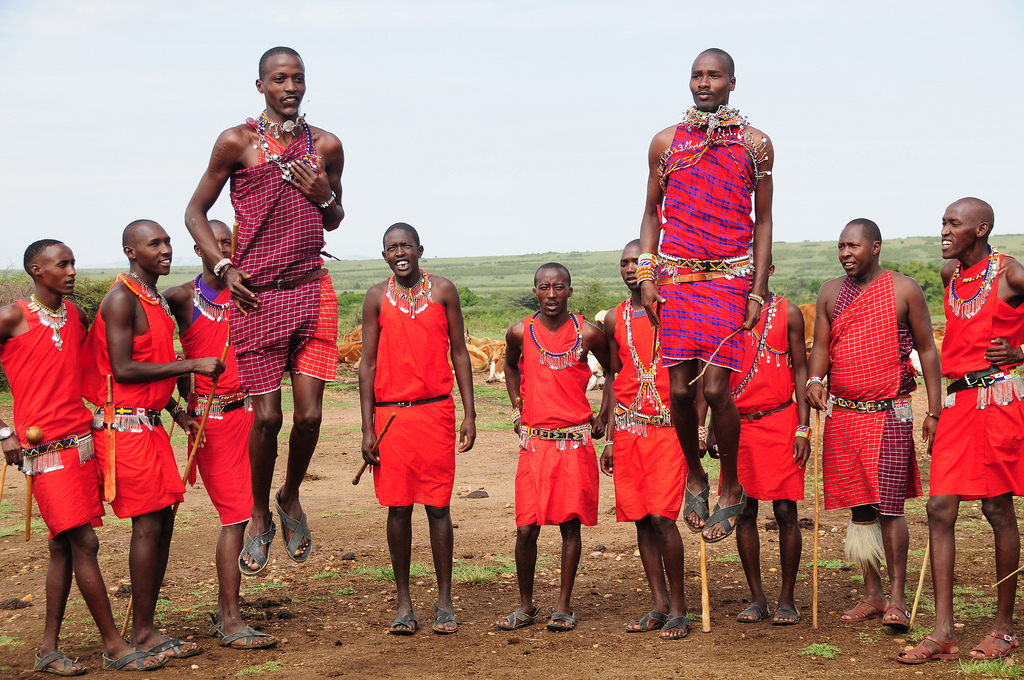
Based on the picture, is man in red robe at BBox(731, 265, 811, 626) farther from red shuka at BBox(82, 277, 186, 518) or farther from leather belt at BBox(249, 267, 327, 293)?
red shuka at BBox(82, 277, 186, 518)

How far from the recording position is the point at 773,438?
23.0 feet

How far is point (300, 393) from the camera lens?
632cm

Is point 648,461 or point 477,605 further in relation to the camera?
point 477,605

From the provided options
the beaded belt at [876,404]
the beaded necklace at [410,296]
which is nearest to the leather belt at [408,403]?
the beaded necklace at [410,296]

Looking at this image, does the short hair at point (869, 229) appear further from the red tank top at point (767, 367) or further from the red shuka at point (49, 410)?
the red shuka at point (49, 410)

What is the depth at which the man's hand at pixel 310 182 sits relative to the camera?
629cm

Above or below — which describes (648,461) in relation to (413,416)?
below

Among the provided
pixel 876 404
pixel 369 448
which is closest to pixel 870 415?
pixel 876 404

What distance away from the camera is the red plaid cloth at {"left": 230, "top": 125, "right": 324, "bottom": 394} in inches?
248

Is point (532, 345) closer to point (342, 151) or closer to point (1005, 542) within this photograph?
point (342, 151)

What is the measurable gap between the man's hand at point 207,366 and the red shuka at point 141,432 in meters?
0.21

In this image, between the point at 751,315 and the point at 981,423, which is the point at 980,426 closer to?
the point at 981,423

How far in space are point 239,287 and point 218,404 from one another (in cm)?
113

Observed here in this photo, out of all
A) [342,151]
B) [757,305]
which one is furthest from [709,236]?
[342,151]
